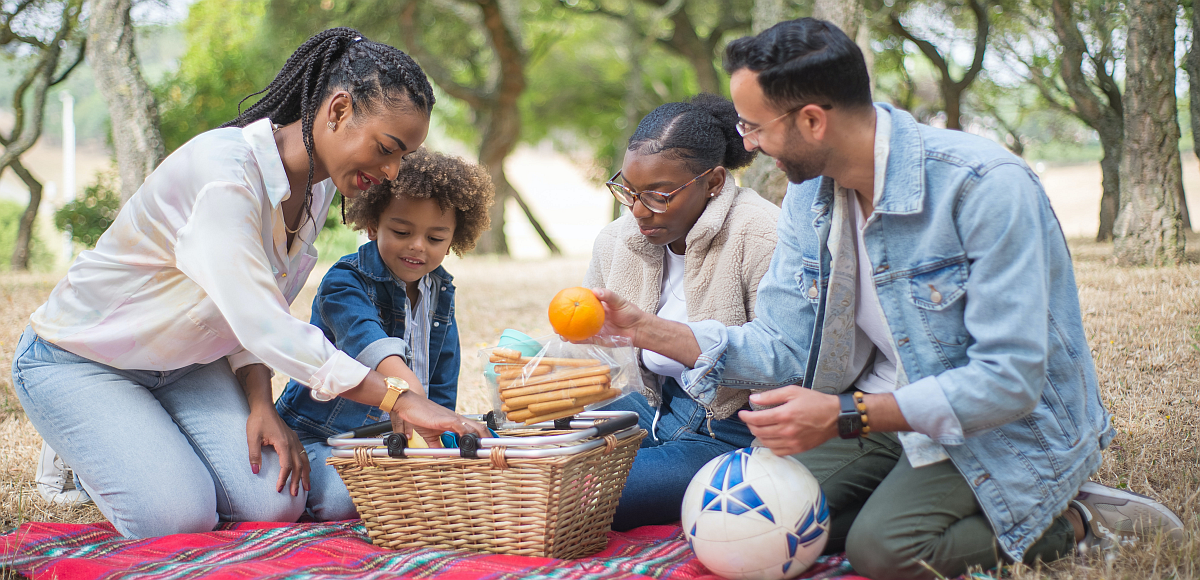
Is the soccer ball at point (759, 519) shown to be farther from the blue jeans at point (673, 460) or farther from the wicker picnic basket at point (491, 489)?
the blue jeans at point (673, 460)

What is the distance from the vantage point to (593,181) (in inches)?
923

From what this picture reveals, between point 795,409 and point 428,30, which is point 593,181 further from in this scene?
point 795,409

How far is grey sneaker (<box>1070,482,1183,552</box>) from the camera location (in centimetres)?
253

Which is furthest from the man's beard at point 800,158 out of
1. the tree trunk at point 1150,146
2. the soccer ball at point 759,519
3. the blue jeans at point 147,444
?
the tree trunk at point 1150,146

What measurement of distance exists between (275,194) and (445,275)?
113cm

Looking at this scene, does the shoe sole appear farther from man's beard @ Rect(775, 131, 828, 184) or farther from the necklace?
the necklace

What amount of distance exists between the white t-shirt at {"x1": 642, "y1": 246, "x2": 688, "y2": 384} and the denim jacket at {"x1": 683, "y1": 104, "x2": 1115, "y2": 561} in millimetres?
906

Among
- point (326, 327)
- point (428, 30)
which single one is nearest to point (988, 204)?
point (326, 327)

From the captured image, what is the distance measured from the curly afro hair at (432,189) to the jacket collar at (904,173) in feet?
5.99

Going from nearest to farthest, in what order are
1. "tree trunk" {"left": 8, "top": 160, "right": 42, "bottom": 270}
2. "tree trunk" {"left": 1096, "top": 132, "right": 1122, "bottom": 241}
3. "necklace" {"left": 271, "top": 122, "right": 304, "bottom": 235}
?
"necklace" {"left": 271, "top": 122, "right": 304, "bottom": 235}, "tree trunk" {"left": 1096, "top": 132, "right": 1122, "bottom": 241}, "tree trunk" {"left": 8, "top": 160, "right": 42, "bottom": 270}

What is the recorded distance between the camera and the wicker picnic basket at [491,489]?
2.54 meters

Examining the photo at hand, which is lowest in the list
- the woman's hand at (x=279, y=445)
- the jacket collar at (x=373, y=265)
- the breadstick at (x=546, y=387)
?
the woman's hand at (x=279, y=445)

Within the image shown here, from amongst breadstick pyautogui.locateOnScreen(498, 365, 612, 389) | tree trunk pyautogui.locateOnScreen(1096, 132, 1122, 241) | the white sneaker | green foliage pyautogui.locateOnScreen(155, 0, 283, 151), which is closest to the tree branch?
green foliage pyautogui.locateOnScreen(155, 0, 283, 151)

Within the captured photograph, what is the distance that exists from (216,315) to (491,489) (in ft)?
3.97
